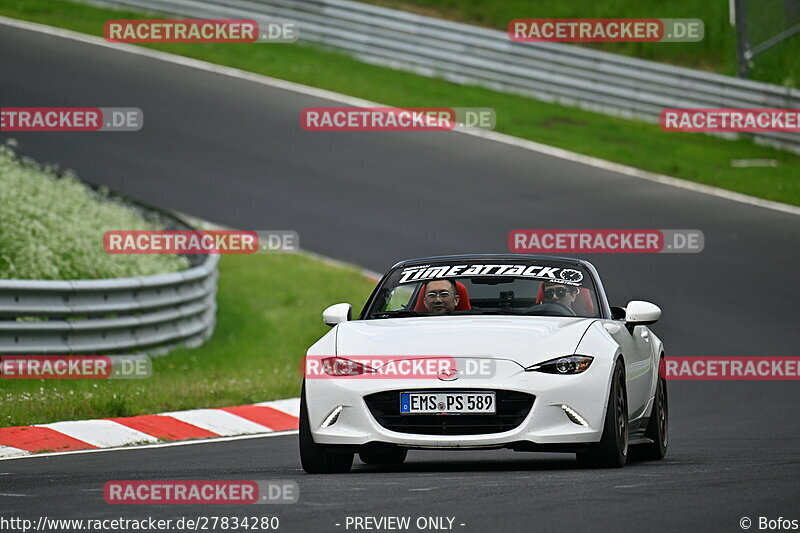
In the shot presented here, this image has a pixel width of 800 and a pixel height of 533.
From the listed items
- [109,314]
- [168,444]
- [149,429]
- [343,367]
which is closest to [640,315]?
[343,367]

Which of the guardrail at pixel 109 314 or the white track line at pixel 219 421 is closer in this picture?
the white track line at pixel 219 421

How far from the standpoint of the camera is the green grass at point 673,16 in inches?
1207

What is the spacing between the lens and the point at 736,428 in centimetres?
1289

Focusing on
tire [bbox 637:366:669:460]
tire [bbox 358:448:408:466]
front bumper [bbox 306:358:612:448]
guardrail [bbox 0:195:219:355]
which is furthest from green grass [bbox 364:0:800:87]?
front bumper [bbox 306:358:612:448]

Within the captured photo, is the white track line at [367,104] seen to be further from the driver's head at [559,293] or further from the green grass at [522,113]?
the driver's head at [559,293]

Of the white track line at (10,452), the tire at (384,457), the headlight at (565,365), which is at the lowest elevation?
the white track line at (10,452)

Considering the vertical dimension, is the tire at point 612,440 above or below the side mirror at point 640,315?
below

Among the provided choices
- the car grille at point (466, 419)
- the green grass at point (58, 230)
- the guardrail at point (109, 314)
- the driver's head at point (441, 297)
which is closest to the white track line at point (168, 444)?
the driver's head at point (441, 297)

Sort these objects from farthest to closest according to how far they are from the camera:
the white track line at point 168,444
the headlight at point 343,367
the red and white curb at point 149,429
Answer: the red and white curb at point 149,429 < the white track line at point 168,444 < the headlight at point 343,367

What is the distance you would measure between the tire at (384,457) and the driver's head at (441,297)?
926 mm

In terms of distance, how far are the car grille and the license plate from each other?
0.02 m

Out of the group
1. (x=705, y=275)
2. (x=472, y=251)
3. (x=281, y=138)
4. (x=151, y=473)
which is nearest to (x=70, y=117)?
(x=281, y=138)

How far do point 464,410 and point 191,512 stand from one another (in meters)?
2.06

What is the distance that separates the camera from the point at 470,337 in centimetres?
880
